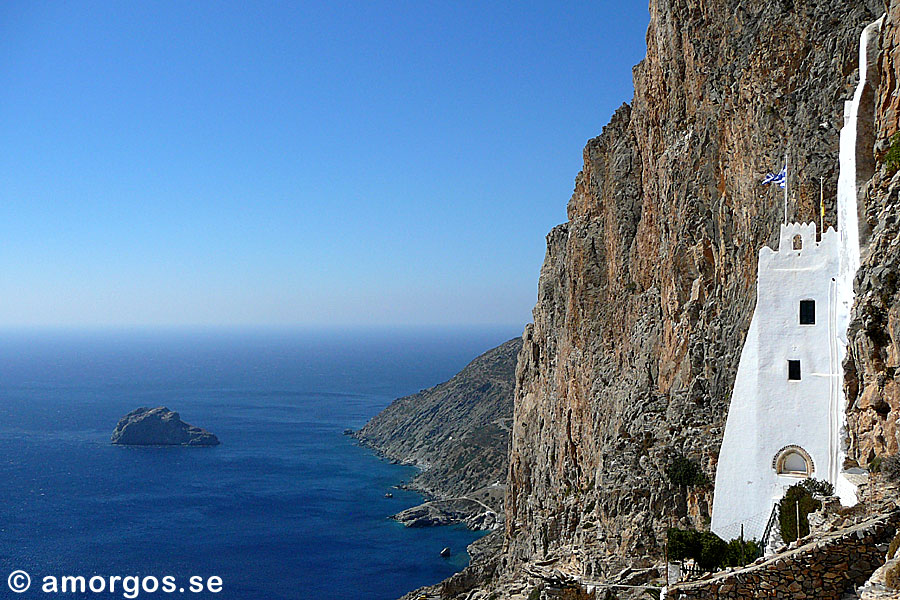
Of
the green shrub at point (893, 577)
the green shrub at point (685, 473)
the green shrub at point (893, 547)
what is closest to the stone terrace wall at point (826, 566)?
the green shrub at point (893, 547)

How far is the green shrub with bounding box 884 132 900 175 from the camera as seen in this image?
1609 centimetres

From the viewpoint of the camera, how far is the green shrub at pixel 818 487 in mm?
18425

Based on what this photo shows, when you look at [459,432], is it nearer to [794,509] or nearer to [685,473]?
[685,473]

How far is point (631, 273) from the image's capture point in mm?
37781

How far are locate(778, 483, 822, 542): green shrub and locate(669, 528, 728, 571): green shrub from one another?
140 cm

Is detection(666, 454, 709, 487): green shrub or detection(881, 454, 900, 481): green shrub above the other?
detection(881, 454, 900, 481): green shrub

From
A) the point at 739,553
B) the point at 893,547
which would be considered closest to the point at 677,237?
the point at 739,553

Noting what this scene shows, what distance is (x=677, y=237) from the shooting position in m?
31.6

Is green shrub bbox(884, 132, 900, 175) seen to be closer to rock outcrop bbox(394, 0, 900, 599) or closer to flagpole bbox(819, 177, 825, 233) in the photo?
rock outcrop bbox(394, 0, 900, 599)

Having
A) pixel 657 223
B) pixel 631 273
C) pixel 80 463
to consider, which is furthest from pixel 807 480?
pixel 80 463

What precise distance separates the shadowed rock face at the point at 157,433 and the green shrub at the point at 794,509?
127289 millimetres

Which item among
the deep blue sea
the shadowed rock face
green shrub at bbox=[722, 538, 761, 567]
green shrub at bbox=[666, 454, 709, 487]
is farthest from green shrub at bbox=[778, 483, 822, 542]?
the shadowed rock face

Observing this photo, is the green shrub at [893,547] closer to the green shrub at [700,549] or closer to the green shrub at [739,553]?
the green shrub at [739,553]

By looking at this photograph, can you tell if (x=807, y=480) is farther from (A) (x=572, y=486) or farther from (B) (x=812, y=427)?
(A) (x=572, y=486)
